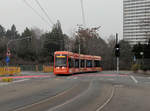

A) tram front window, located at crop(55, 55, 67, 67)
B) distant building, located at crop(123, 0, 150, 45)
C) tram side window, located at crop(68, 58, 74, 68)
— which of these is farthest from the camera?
distant building, located at crop(123, 0, 150, 45)

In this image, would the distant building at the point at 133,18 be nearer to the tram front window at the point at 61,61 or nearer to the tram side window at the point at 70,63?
the tram side window at the point at 70,63

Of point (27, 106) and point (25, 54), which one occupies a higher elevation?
point (25, 54)

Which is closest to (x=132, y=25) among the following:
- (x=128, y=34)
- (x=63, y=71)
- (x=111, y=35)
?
(x=128, y=34)

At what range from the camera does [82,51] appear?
7275 cm

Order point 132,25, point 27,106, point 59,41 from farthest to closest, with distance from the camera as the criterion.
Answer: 1. point 132,25
2. point 59,41
3. point 27,106

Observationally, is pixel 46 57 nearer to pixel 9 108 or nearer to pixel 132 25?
pixel 9 108

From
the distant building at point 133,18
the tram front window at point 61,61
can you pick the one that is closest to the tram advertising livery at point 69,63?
the tram front window at point 61,61

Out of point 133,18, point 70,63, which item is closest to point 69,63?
point 70,63

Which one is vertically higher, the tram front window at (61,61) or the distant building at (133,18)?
the distant building at (133,18)

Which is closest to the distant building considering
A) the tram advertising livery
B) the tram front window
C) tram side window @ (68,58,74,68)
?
the tram advertising livery

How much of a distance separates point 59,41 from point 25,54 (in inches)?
513

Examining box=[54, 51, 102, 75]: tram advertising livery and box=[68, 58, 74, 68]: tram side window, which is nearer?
box=[54, 51, 102, 75]: tram advertising livery

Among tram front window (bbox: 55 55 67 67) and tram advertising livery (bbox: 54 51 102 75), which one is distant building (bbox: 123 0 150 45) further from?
tram front window (bbox: 55 55 67 67)

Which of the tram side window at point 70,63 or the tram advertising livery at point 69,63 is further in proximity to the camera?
the tram side window at point 70,63
